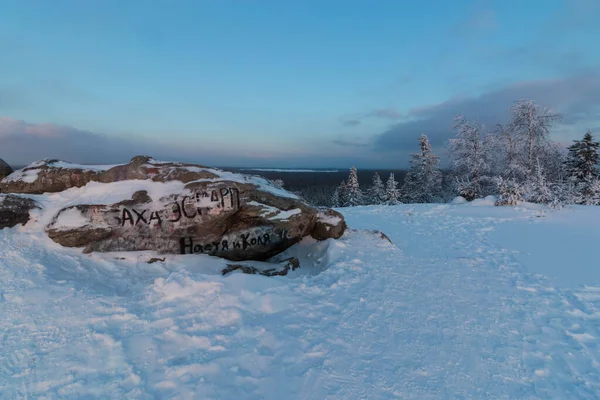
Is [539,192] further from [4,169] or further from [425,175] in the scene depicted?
[4,169]

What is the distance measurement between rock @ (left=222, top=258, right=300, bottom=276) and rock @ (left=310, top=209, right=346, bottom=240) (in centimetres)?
195

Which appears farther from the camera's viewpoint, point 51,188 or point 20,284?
point 51,188

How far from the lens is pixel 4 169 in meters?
8.98

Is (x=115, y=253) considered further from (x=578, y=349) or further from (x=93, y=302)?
(x=578, y=349)

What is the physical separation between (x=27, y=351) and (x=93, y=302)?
45.0 inches

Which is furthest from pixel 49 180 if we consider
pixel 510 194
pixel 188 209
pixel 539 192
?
pixel 539 192

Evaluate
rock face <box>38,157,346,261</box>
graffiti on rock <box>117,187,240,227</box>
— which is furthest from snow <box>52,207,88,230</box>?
graffiti on rock <box>117,187,240,227</box>

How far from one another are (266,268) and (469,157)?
24.5 metres

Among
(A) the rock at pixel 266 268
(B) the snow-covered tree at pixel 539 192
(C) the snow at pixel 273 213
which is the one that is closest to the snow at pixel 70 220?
(A) the rock at pixel 266 268

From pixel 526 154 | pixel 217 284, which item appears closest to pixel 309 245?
pixel 217 284

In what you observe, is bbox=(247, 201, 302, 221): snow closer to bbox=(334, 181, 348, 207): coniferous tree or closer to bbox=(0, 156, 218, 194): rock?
bbox=(0, 156, 218, 194): rock

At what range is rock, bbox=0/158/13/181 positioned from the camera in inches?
351

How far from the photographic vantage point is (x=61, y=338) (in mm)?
4191

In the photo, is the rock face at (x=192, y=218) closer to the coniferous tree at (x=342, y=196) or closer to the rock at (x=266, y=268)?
the rock at (x=266, y=268)
